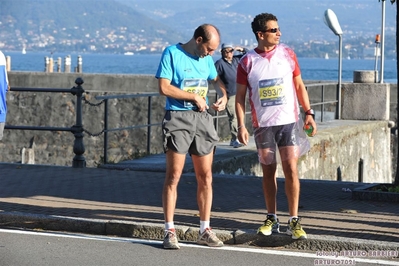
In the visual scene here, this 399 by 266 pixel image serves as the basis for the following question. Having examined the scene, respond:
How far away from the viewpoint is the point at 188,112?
8594 millimetres

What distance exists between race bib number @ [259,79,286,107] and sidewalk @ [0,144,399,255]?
45.6 inches

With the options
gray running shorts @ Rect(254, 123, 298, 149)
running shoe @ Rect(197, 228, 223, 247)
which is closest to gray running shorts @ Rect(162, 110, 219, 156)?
gray running shorts @ Rect(254, 123, 298, 149)

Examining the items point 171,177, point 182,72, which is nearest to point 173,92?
point 182,72

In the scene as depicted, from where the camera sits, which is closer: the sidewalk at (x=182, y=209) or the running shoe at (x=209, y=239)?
the running shoe at (x=209, y=239)

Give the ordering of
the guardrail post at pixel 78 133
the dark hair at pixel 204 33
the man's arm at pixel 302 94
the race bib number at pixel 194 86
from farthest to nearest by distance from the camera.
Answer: the guardrail post at pixel 78 133 < the man's arm at pixel 302 94 < the race bib number at pixel 194 86 < the dark hair at pixel 204 33

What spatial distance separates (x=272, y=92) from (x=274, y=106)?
0.40 feet

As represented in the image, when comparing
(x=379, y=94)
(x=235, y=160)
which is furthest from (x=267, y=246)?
(x=379, y=94)

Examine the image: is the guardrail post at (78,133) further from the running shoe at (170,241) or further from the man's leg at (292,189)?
the man's leg at (292,189)

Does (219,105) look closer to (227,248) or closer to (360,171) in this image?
(227,248)

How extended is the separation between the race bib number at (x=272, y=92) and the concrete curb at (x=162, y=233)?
116cm

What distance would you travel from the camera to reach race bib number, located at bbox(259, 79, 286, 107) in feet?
28.4

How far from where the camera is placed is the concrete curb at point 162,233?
8484mm

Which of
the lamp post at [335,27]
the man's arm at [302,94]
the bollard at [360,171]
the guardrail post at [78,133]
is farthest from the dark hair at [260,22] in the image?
the lamp post at [335,27]

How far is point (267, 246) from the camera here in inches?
346
